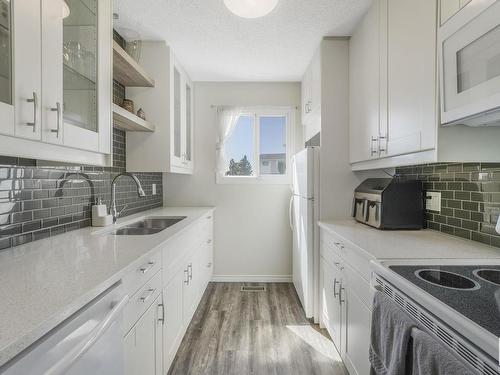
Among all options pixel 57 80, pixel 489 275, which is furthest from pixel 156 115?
pixel 489 275

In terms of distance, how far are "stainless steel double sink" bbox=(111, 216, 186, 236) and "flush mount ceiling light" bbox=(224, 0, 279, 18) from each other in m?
1.55

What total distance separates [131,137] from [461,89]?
2.35 metres

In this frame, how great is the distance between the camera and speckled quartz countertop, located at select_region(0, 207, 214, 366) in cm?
66

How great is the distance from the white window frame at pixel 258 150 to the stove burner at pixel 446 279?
2.52 metres

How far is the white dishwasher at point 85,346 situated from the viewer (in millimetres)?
662

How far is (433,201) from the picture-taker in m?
1.91

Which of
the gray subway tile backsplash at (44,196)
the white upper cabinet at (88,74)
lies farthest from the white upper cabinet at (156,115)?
the white upper cabinet at (88,74)

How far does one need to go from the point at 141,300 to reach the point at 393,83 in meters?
1.79

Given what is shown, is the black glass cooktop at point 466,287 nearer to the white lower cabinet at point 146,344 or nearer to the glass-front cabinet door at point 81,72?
the white lower cabinet at point 146,344

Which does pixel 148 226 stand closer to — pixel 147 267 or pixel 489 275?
pixel 147 267

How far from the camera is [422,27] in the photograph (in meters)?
1.44

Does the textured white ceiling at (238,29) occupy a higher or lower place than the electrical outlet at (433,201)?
higher

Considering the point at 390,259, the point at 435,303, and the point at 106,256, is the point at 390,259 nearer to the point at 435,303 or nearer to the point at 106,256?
the point at 435,303

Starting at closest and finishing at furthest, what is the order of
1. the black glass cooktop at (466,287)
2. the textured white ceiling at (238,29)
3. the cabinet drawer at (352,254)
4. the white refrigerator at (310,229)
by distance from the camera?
the black glass cooktop at (466,287) < the cabinet drawer at (352,254) < the textured white ceiling at (238,29) < the white refrigerator at (310,229)
